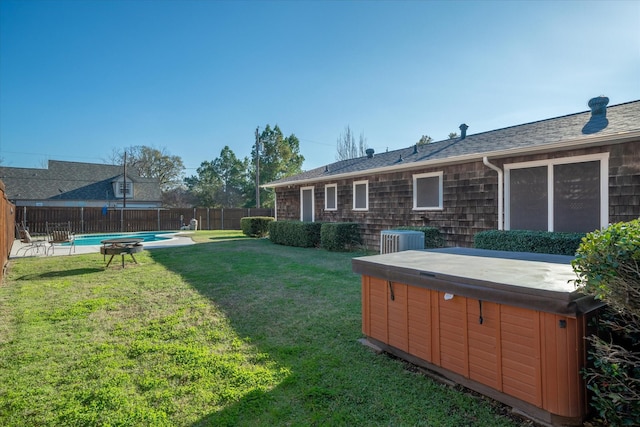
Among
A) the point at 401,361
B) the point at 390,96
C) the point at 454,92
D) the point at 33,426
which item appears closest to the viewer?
the point at 33,426

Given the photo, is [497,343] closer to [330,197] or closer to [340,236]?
[340,236]

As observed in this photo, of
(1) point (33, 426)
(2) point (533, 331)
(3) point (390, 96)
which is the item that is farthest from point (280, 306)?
(3) point (390, 96)

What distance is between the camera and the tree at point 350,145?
1276 inches

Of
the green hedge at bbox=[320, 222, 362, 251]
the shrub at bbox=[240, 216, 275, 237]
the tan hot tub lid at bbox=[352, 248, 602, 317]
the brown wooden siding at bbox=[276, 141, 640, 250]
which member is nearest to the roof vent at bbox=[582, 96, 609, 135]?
the brown wooden siding at bbox=[276, 141, 640, 250]

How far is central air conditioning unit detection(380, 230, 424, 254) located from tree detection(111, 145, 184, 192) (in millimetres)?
35784

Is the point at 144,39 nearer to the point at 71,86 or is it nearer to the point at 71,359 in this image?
the point at 71,86

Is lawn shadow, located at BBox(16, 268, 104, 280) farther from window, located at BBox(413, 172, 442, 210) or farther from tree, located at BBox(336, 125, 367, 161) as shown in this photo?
tree, located at BBox(336, 125, 367, 161)

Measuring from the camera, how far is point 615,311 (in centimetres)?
194

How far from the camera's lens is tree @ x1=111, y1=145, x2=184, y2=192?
119 ft

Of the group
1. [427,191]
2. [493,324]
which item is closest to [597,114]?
[427,191]

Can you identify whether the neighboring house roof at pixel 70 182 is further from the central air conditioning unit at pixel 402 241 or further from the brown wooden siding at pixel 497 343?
the brown wooden siding at pixel 497 343

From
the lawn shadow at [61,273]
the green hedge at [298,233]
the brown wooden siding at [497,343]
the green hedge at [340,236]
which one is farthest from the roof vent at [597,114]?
the lawn shadow at [61,273]

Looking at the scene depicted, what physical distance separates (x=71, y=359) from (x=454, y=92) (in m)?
14.5

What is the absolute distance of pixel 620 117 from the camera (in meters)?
6.59
